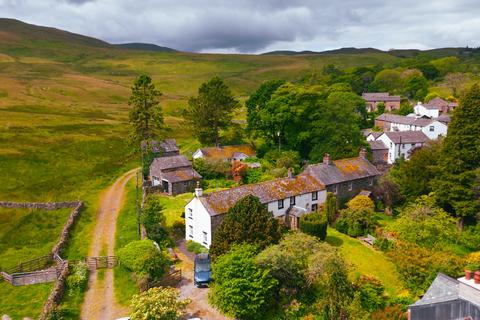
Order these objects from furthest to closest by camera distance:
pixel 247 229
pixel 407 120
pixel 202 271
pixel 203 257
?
pixel 407 120, pixel 203 257, pixel 247 229, pixel 202 271

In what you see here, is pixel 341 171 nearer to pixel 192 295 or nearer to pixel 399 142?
pixel 192 295

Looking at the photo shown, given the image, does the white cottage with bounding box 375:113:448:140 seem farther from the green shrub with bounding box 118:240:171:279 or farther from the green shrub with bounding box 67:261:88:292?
the green shrub with bounding box 67:261:88:292

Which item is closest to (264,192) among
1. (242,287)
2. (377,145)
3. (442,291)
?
(242,287)

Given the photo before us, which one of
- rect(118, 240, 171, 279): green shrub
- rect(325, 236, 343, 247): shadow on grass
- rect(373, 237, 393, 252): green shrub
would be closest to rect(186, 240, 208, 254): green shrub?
rect(118, 240, 171, 279): green shrub

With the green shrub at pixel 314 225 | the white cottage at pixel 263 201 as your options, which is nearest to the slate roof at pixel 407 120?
the white cottage at pixel 263 201

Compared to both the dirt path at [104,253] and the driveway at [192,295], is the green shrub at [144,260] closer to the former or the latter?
the driveway at [192,295]

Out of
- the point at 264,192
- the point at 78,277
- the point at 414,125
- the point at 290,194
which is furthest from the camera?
the point at 414,125

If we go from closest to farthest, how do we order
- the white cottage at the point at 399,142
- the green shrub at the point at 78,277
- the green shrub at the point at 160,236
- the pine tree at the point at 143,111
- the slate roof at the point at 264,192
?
the green shrub at the point at 78,277
the green shrub at the point at 160,236
the slate roof at the point at 264,192
the pine tree at the point at 143,111
the white cottage at the point at 399,142

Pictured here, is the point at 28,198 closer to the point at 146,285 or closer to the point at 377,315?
the point at 146,285
